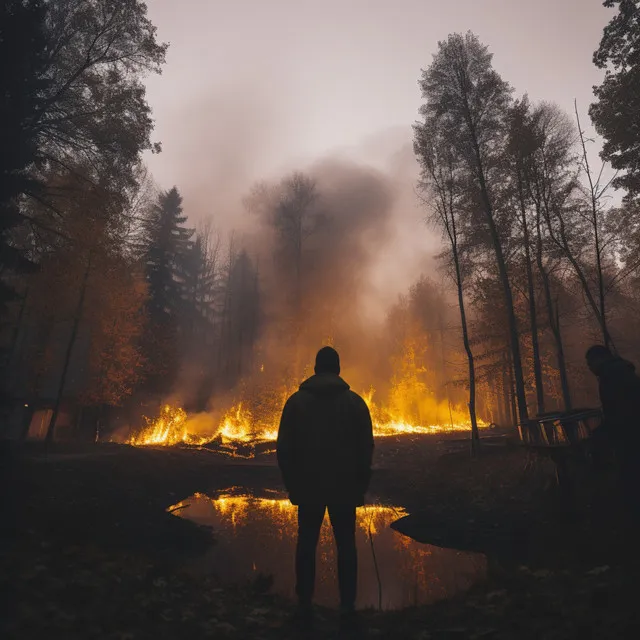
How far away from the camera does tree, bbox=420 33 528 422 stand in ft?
49.7

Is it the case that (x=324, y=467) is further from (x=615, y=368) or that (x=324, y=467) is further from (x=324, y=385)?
(x=615, y=368)

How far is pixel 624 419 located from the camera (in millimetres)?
4273

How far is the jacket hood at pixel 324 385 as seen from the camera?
13.2 feet

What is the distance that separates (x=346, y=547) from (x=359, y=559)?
3.40m

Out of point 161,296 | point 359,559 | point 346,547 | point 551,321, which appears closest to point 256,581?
point 346,547

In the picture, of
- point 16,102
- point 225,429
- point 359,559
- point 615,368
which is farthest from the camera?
point 225,429

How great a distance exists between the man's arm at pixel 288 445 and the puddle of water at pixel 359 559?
2251 millimetres

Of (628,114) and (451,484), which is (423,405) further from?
(628,114)

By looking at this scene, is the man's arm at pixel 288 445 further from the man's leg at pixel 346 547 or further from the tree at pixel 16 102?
the tree at pixel 16 102

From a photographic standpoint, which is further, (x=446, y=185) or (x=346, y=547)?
(x=446, y=185)

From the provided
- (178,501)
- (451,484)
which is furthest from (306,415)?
(451,484)

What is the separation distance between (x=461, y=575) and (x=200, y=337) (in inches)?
1841

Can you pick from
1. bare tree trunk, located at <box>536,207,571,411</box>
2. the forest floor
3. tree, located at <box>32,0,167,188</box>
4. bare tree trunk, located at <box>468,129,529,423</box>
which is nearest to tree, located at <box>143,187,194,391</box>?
tree, located at <box>32,0,167,188</box>

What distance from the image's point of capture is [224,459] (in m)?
18.7
